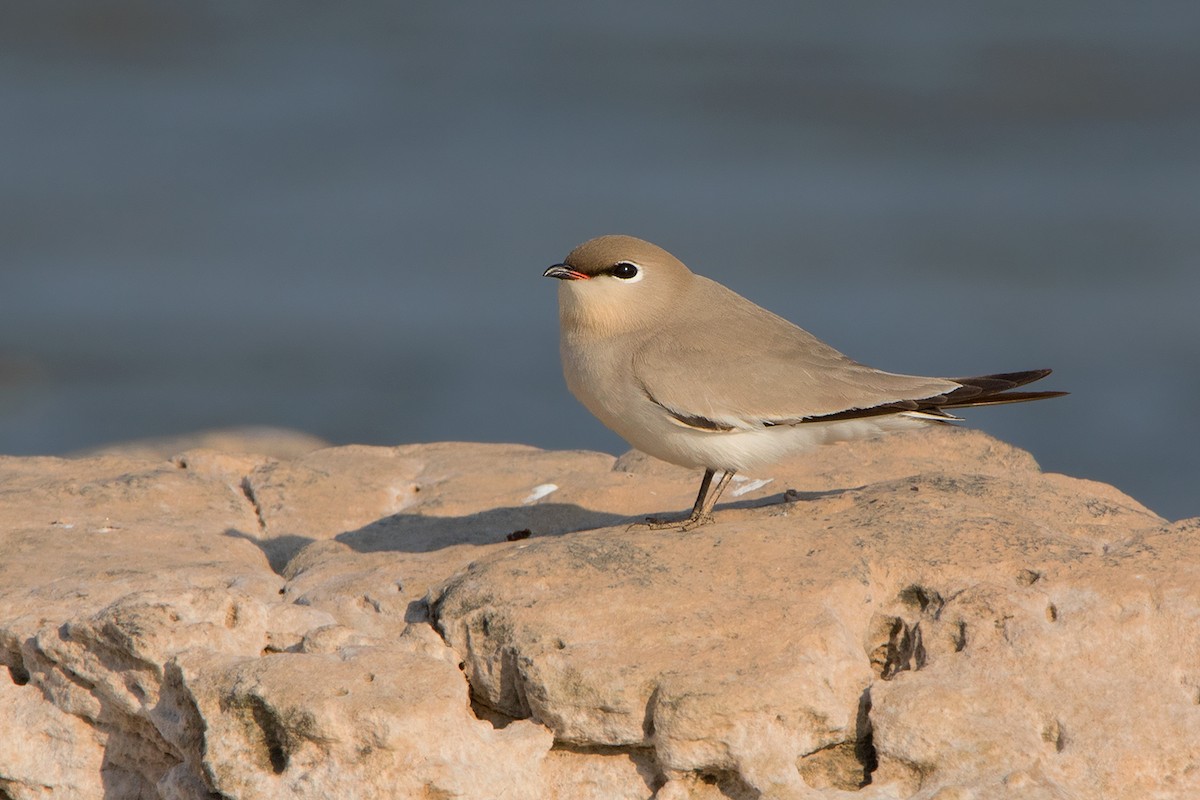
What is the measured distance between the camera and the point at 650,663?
478 centimetres

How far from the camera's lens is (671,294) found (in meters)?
7.20

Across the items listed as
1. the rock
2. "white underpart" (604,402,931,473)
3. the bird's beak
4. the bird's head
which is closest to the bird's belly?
"white underpart" (604,402,931,473)

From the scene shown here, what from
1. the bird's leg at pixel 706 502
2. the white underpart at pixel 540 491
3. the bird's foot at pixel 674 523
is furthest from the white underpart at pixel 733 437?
the white underpart at pixel 540 491

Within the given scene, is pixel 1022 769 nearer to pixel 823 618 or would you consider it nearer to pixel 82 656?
pixel 823 618

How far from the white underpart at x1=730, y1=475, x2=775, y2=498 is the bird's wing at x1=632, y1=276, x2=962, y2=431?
3.19ft

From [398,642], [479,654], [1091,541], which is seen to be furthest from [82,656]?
[1091,541]

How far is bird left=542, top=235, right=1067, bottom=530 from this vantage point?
21.6 ft

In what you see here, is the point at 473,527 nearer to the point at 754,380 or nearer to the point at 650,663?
the point at 754,380

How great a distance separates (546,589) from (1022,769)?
69.3 inches

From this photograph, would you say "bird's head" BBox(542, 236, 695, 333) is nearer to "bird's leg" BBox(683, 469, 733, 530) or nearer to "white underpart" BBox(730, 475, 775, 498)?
"bird's leg" BBox(683, 469, 733, 530)

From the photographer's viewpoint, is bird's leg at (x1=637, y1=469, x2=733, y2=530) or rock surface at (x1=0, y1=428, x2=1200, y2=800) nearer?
rock surface at (x1=0, y1=428, x2=1200, y2=800)

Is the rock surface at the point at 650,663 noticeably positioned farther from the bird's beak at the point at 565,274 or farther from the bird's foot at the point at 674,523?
the bird's beak at the point at 565,274

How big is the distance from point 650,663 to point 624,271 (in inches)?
108

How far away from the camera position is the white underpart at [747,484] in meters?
7.64
